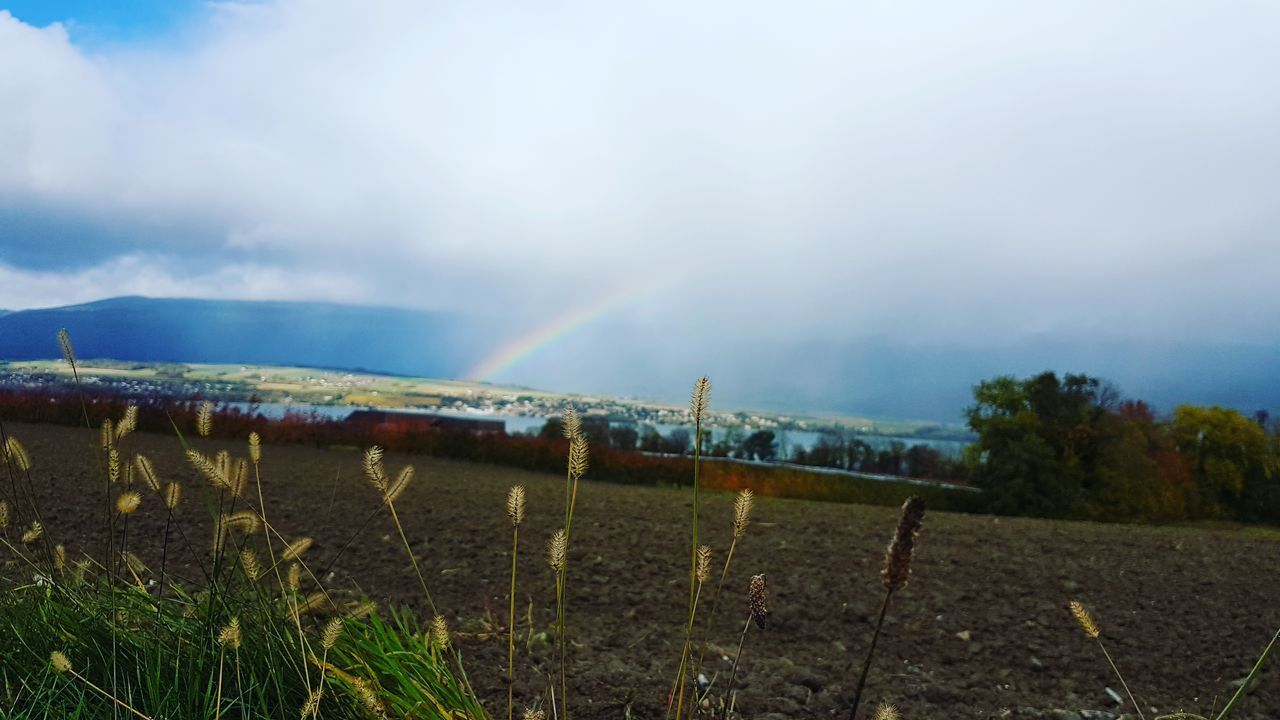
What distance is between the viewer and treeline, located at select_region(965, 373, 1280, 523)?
11.6 metres

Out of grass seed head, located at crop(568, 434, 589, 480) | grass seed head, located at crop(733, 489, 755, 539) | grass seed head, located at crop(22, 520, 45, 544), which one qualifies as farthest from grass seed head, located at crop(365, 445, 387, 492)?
grass seed head, located at crop(22, 520, 45, 544)

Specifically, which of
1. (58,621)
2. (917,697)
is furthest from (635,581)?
(58,621)

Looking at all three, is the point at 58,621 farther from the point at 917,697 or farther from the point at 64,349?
the point at 917,697

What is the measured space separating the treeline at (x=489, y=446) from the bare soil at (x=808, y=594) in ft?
10.7

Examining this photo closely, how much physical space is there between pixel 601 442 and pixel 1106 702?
395 inches

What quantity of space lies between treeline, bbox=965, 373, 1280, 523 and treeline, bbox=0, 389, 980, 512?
2.78 feet

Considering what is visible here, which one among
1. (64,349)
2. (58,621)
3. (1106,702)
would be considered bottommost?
(1106,702)

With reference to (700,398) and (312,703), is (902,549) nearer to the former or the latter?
(700,398)

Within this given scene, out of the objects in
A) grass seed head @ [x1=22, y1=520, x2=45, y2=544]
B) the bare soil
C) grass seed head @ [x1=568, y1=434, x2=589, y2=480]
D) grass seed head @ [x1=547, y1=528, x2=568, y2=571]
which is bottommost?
the bare soil

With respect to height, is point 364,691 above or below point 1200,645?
above

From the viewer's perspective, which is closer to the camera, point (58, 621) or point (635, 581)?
point (58, 621)

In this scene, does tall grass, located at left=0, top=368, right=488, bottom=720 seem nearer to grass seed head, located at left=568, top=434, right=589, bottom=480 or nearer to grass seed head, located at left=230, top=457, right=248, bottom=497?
grass seed head, located at left=230, top=457, right=248, bottom=497

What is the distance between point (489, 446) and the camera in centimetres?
1351

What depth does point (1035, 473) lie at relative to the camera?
11.7 m
